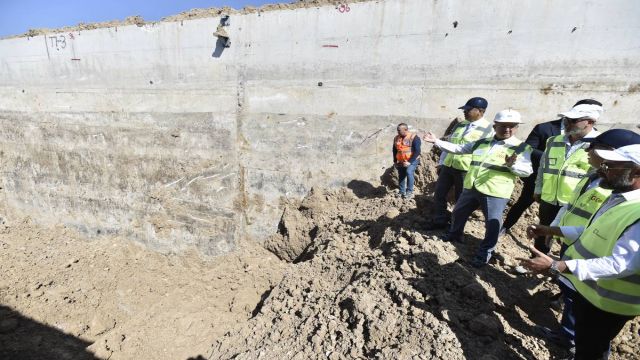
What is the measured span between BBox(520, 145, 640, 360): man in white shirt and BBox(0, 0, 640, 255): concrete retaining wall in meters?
2.91

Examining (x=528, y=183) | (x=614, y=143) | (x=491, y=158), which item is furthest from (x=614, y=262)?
(x=528, y=183)

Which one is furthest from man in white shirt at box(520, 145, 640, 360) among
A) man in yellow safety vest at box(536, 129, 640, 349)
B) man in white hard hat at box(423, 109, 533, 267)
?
man in white hard hat at box(423, 109, 533, 267)

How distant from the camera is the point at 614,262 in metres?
1.82

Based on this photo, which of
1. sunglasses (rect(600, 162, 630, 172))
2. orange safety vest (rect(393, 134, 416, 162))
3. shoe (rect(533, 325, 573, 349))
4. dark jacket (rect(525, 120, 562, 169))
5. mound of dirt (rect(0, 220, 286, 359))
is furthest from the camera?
mound of dirt (rect(0, 220, 286, 359))

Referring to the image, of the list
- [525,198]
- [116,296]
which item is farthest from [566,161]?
[116,296]

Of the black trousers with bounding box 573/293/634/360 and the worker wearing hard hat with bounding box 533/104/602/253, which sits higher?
the worker wearing hard hat with bounding box 533/104/602/253

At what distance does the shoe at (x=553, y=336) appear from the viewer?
2.72 meters

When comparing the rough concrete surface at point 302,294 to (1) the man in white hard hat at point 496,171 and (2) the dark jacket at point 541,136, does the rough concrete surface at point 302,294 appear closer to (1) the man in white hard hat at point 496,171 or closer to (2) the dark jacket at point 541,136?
(1) the man in white hard hat at point 496,171

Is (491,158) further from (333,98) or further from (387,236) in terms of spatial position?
(333,98)

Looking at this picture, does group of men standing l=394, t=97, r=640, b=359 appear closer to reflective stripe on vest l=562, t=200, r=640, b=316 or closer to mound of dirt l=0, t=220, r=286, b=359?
reflective stripe on vest l=562, t=200, r=640, b=316

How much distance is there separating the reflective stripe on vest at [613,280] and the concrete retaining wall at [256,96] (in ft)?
9.93

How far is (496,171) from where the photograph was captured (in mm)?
3340

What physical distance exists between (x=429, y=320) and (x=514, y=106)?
328 cm

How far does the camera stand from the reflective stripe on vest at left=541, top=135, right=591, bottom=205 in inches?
119
